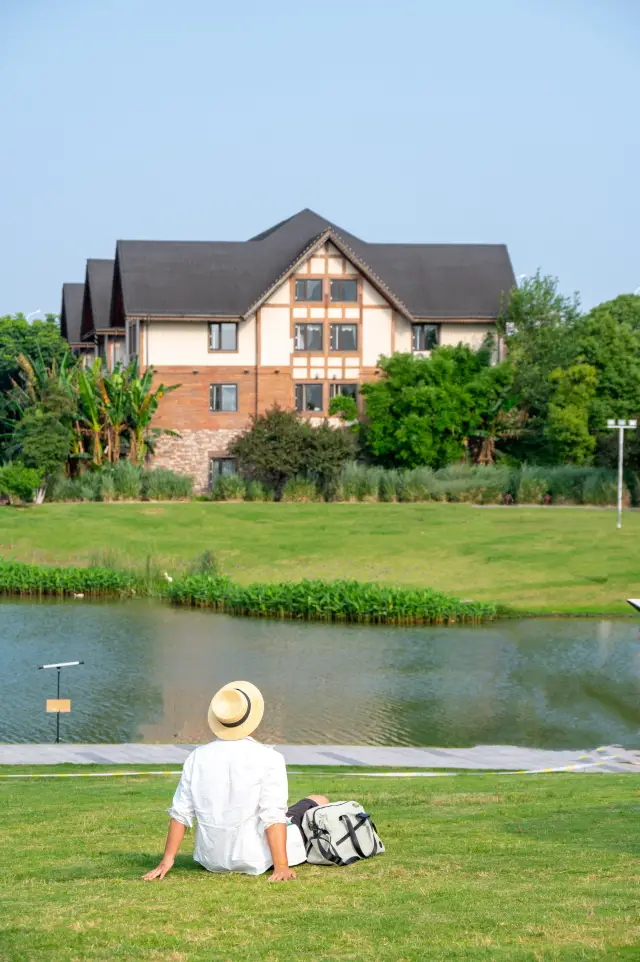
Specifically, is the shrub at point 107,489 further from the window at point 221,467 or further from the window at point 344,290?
the window at point 344,290

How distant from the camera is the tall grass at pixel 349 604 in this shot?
32.3m

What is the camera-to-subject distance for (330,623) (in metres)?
32.2

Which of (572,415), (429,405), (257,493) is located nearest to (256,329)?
(257,493)

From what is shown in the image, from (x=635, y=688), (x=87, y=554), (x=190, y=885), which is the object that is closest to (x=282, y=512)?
(x=87, y=554)

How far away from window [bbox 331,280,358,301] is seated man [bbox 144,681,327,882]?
161ft

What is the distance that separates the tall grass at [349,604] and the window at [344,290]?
2399 cm

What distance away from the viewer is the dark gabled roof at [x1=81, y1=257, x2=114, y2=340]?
63.5 m

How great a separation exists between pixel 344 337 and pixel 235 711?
4966cm

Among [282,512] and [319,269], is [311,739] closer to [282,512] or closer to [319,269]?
[282,512]

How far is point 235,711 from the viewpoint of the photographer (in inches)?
307

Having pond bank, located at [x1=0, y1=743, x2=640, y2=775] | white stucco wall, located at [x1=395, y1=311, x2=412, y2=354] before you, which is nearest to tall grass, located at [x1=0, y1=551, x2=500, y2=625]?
pond bank, located at [x1=0, y1=743, x2=640, y2=775]

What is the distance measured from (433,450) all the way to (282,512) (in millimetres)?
9672

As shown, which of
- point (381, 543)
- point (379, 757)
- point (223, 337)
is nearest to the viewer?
point (379, 757)

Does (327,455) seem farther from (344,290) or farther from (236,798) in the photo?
(236,798)
